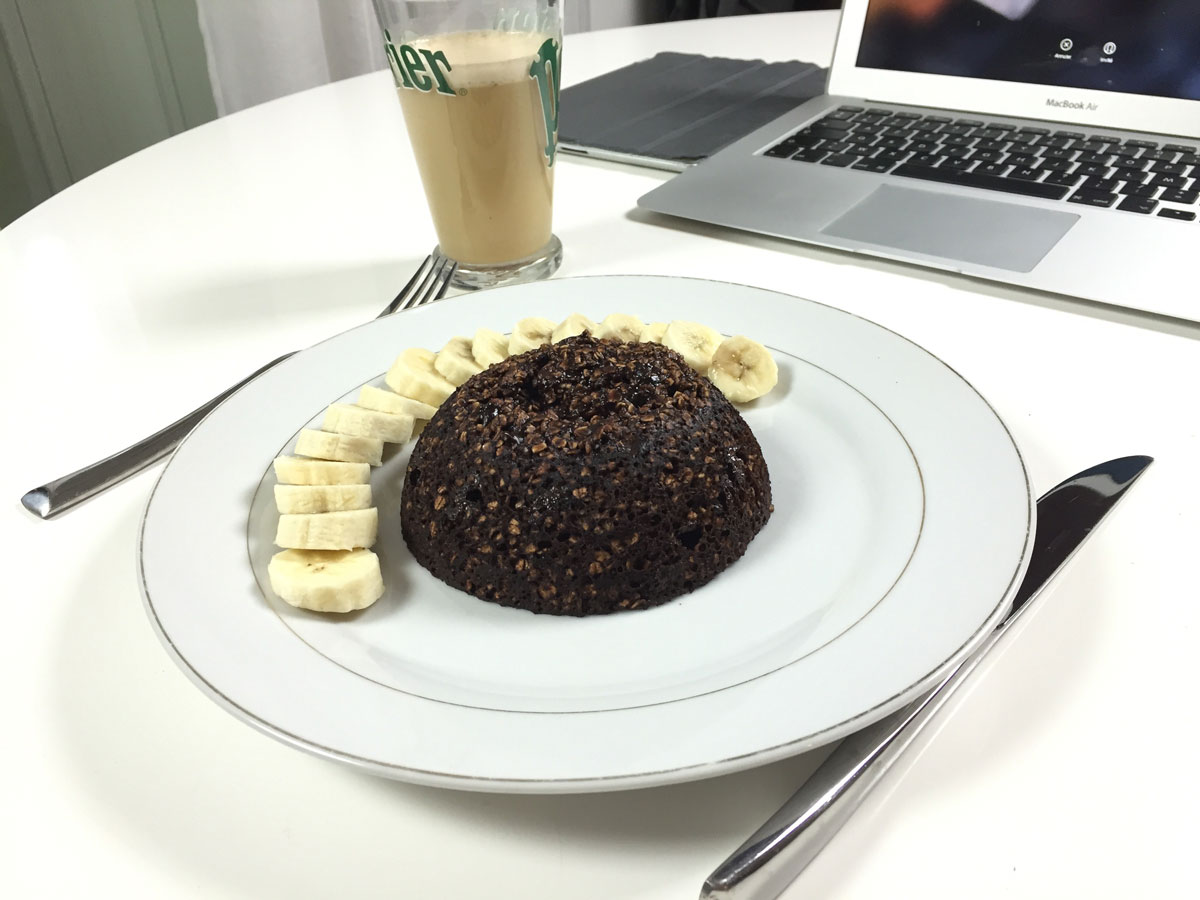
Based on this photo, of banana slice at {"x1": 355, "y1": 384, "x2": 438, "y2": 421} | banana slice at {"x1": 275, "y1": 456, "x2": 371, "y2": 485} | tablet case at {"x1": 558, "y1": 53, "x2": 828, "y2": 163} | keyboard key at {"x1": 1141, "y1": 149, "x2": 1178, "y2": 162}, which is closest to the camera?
banana slice at {"x1": 275, "y1": 456, "x2": 371, "y2": 485}

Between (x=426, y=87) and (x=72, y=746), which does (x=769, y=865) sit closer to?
(x=72, y=746)

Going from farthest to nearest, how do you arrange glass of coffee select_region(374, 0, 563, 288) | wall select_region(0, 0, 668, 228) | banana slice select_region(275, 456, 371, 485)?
wall select_region(0, 0, 668, 228)
glass of coffee select_region(374, 0, 563, 288)
banana slice select_region(275, 456, 371, 485)

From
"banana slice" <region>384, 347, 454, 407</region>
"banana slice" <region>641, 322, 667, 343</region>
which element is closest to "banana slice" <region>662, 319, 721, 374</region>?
"banana slice" <region>641, 322, 667, 343</region>

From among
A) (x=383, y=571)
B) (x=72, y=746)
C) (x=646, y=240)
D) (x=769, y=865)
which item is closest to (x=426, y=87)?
(x=646, y=240)

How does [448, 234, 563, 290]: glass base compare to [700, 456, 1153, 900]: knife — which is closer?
[700, 456, 1153, 900]: knife

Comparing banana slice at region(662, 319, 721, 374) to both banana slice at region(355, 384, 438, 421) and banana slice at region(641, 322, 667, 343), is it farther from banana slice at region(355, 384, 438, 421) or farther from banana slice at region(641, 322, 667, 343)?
banana slice at region(355, 384, 438, 421)

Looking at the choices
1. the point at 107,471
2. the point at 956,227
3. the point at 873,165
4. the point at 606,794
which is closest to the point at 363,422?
the point at 107,471
